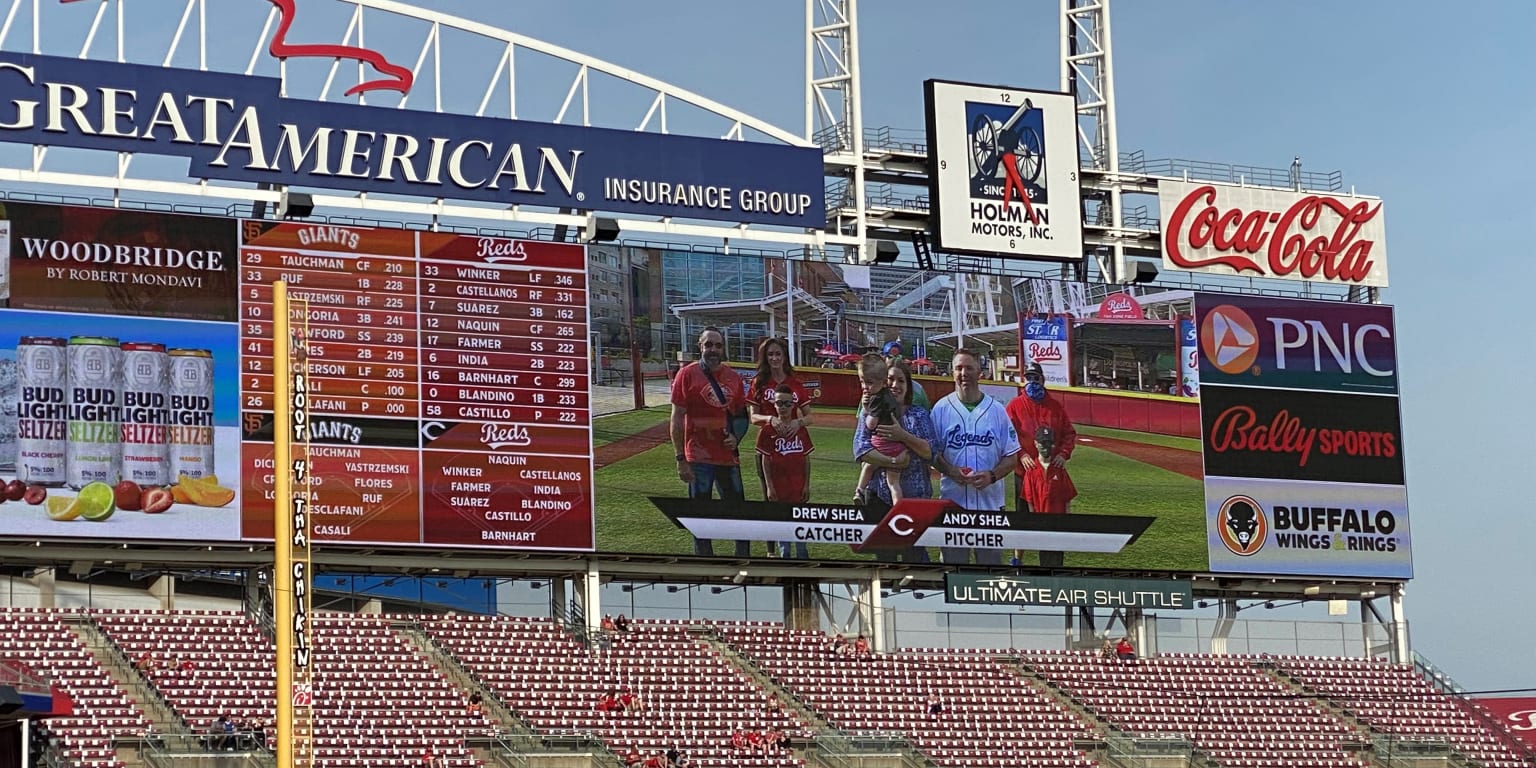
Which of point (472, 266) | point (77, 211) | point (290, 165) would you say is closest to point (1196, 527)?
point (472, 266)

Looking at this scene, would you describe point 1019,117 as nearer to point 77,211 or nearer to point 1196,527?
point 1196,527

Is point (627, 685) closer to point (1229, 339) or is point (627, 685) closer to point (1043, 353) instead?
point (1043, 353)

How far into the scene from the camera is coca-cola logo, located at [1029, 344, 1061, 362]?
41.0 m

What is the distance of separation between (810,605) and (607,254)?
675 cm

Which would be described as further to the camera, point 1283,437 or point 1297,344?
point 1297,344

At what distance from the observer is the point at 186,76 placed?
119 feet

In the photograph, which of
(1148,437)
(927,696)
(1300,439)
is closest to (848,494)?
(927,696)

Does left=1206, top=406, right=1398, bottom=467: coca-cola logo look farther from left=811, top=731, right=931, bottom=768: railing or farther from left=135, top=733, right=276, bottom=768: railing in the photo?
left=135, top=733, right=276, bottom=768: railing

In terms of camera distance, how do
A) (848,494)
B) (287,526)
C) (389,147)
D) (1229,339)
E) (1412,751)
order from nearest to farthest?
1. (287,526)
2. (389,147)
3. (848,494)
4. (1412,751)
5. (1229,339)

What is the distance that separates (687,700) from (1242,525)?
1062 cm

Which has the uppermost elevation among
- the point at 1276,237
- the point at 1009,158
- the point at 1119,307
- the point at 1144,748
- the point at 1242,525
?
the point at 1009,158

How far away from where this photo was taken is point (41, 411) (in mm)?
33906

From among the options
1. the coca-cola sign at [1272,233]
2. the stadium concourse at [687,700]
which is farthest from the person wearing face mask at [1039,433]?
the coca-cola sign at [1272,233]

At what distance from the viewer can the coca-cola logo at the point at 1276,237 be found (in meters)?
43.8
